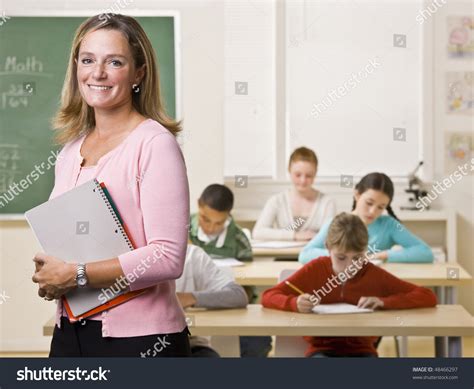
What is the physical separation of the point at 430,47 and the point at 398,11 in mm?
258

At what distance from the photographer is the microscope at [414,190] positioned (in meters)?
4.32

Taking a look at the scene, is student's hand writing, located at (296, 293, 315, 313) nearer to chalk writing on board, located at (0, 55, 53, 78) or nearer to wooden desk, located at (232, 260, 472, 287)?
wooden desk, located at (232, 260, 472, 287)

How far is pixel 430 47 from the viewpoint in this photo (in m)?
4.41

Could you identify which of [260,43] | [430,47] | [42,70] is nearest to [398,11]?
[430,47]

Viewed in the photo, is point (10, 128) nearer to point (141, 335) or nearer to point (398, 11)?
point (398, 11)

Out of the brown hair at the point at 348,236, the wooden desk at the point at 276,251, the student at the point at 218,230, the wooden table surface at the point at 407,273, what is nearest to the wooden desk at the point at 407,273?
the wooden table surface at the point at 407,273

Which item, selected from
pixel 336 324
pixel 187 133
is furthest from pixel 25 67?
pixel 336 324

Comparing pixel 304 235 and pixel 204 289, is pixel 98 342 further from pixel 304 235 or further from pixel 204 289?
pixel 304 235

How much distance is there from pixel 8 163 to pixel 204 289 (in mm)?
1590

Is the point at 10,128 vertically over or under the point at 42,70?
under

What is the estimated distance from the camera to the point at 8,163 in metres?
3.93

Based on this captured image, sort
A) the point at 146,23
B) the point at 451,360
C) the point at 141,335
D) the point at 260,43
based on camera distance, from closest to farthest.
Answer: the point at 141,335
the point at 451,360
the point at 146,23
the point at 260,43

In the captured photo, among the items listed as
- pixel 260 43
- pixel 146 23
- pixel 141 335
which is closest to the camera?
pixel 141 335

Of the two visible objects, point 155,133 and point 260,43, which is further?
point 260,43
